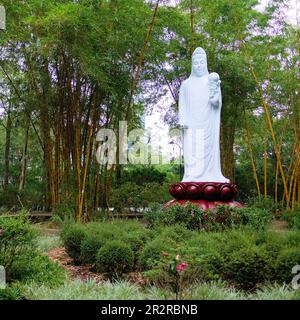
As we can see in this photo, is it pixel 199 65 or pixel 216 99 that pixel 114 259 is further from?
pixel 199 65

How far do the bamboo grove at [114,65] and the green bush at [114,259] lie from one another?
352 centimetres

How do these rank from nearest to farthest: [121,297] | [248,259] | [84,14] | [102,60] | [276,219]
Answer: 1. [121,297]
2. [248,259]
3. [84,14]
4. [102,60]
5. [276,219]

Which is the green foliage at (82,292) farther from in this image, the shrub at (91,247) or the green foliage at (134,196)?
the green foliage at (134,196)

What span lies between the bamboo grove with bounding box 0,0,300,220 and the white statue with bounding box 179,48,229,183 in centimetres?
111

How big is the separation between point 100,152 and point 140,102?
10.1 ft

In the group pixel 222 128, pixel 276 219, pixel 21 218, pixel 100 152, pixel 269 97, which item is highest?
pixel 269 97

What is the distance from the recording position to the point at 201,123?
757 cm

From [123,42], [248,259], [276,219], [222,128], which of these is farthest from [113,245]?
[222,128]

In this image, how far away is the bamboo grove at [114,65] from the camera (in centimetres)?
725

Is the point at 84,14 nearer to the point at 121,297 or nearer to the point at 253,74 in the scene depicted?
the point at 253,74

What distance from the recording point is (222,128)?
11086 mm

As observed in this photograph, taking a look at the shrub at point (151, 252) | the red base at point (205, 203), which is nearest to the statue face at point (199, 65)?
the red base at point (205, 203)

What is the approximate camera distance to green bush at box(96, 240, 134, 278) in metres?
4.25
